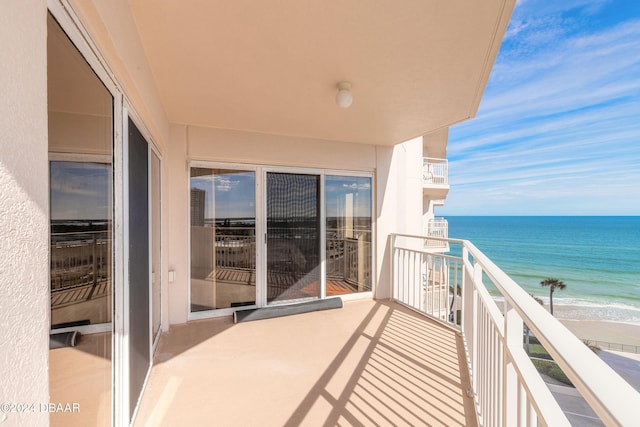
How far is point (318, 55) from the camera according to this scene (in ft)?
5.97

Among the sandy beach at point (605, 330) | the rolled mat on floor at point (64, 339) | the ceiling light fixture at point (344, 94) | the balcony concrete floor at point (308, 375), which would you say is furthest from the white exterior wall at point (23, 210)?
the sandy beach at point (605, 330)

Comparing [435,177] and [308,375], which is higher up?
[435,177]

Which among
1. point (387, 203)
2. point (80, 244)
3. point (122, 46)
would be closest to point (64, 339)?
point (80, 244)

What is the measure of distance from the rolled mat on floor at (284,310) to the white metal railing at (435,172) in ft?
20.0

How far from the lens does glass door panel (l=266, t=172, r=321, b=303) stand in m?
3.61

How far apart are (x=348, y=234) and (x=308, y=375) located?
7.34 feet

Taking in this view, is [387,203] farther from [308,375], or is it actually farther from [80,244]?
[80,244]

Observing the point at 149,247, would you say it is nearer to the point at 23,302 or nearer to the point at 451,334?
the point at 23,302

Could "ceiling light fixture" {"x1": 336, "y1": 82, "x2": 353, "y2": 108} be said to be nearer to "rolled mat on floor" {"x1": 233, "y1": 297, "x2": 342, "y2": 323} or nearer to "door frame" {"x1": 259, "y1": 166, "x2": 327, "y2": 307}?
"door frame" {"x1": 259, "y1": 166, "x2": 327, "y2": 307}

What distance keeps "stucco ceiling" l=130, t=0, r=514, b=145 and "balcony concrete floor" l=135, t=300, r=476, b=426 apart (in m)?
2.31

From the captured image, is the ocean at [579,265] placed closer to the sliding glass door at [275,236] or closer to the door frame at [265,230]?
the sliding glass door at [275,236]

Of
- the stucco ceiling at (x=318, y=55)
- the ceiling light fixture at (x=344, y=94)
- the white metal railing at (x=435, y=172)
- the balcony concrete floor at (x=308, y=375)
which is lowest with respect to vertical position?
the balcony concrete floor at (x=308, y=375)

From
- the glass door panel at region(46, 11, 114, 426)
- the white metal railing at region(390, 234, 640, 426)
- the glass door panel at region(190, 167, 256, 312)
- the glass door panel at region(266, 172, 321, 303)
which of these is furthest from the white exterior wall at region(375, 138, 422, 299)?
the glass door panel at region(46, 11, 114, 426)

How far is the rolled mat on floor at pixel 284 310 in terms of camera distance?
3249 mm
